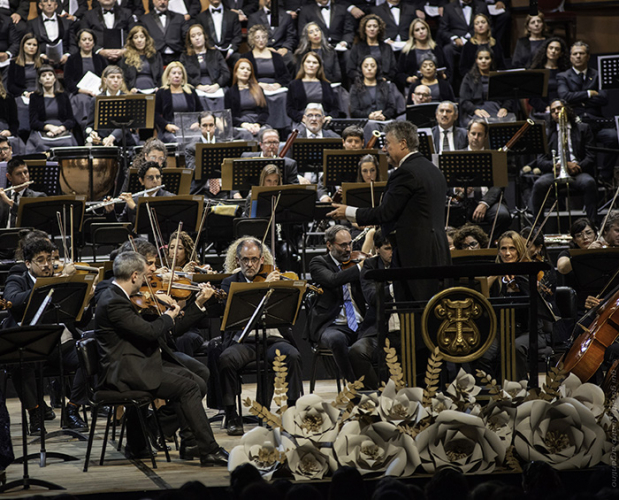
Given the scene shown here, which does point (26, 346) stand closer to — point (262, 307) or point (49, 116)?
point (262, 307)

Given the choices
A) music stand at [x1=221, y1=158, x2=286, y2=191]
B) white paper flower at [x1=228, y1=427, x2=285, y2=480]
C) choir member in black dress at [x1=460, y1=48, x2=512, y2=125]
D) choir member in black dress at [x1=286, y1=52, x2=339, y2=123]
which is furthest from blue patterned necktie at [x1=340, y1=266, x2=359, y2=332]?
choir member in black dress at [x1=460, y1=48, x2=512, y2=125]

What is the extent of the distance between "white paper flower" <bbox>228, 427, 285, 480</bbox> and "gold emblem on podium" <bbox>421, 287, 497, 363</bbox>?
0.75 metres

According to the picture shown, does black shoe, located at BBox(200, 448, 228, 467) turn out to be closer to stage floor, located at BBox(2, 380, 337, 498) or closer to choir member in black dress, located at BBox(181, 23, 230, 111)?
stage floor, located at BBox(2, 380, 337, 498)

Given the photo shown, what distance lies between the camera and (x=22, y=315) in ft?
17.1

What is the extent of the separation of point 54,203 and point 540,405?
4.78 meters

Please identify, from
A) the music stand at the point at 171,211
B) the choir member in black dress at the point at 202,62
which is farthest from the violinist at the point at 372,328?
the choir member in black dress at the point at 202,62

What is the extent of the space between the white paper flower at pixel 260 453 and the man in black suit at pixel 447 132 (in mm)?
6398

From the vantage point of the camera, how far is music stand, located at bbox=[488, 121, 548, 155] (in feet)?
26.1

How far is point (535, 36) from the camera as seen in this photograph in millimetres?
9898

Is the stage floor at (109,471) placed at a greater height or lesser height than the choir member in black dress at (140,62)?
lesser

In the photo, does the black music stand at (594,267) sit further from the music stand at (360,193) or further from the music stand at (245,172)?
the music stand at (245,172)

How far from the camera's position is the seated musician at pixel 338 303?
5.41m

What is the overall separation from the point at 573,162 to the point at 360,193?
274 centimetres

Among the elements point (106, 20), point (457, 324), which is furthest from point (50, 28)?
point (457, 324)
